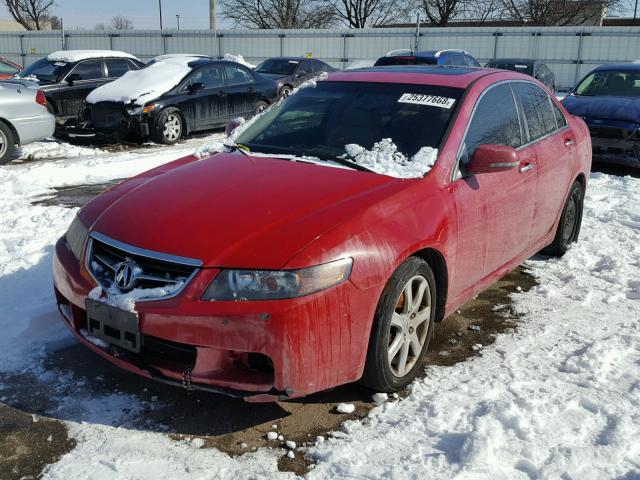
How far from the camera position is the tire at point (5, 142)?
9.52 meters

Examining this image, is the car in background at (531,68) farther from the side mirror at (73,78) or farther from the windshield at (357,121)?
the windshield at (357,121)

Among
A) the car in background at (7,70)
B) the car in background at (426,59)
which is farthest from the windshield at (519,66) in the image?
the car in background at (7,70)

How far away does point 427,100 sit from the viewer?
13.0 feet

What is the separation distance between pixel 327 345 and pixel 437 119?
1708 millimetres

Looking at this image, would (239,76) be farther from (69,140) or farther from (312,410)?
(312,410)

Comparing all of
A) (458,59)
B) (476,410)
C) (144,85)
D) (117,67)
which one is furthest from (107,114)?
(458,59)

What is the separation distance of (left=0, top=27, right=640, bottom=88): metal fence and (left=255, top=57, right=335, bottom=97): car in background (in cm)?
1199

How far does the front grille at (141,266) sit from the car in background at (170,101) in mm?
8493

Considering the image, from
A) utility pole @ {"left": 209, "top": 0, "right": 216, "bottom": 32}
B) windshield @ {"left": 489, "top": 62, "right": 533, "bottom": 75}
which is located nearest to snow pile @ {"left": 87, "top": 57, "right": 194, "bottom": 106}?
windshield @ {"left": 489, "top": 62, "right": 533, "bottom": 75}

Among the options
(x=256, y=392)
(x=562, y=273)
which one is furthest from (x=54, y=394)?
(x=562, y=273)

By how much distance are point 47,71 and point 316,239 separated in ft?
38.1

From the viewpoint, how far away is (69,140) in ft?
39.0

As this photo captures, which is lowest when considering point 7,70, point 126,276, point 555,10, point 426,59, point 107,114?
point 126,276

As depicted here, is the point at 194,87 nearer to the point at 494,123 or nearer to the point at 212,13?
the point at 494,123
